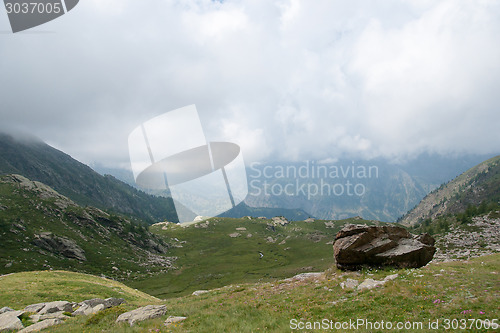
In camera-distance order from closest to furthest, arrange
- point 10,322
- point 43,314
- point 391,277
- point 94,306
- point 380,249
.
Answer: point 10,322
point 391,277
point 43,314
point 94,306
point 380,249

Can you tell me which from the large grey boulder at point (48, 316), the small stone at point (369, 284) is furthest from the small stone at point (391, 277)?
the large grey boulder at point (48, 316)

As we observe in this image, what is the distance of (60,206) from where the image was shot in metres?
151

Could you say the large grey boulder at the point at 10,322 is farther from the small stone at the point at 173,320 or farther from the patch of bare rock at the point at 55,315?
the small stone at the point at 173,320

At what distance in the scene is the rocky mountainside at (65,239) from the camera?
103062 mm

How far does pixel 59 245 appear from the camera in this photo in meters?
116

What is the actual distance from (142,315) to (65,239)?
13230 cm

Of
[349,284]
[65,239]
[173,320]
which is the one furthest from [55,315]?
[65,239]

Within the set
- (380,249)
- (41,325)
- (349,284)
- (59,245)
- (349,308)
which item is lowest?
(59,245)

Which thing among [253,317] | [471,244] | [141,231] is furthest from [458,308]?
[141,231]

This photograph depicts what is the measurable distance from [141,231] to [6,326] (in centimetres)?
17750

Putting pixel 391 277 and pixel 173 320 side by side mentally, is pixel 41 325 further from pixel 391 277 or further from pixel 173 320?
pixel 391 277

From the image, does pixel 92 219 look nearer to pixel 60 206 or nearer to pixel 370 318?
pixel 60 206

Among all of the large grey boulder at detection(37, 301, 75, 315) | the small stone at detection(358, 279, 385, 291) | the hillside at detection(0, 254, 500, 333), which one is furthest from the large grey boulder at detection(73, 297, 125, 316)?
the small stone at detection(358, 279, 385, 291)
